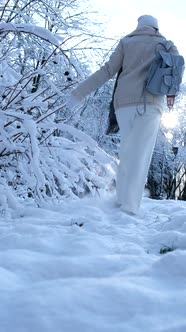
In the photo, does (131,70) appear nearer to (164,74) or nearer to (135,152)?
(164,74)

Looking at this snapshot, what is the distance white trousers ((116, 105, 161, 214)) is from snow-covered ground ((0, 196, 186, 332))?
879 mm

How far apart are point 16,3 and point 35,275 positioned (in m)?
3.38

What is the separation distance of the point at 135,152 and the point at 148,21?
1336 mm

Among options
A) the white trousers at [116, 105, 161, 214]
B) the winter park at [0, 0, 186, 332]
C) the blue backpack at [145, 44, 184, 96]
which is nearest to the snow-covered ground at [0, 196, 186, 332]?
the winter park at [0, 0, 186, 332]

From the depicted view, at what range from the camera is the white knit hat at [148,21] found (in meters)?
4.43

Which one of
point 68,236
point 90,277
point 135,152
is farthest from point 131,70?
point 90,277

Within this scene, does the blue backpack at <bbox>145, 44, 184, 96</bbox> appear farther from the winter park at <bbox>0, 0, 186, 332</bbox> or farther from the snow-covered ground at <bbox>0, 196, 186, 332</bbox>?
the snow-covered ground at <bbox>0, 196, 186, 332</bbox>

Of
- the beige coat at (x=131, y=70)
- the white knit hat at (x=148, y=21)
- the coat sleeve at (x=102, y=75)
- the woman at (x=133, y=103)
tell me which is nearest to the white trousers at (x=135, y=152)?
the woman at (x=133, y=103)

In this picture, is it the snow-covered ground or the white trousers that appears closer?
the snow-covered ground

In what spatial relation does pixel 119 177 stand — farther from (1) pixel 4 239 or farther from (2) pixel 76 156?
(1) pixel 4 239

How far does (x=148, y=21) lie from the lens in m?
4.42

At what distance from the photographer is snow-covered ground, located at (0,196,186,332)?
1.43 metres

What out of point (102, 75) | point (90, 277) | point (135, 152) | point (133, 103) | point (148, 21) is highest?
point (148, 21)

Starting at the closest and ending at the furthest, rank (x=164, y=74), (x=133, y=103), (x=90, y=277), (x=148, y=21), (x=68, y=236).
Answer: (x=90, y=277)
(x=68, y=236)
(x=164, y=74)
(x=133, y=103)
(x=148, y=21)
